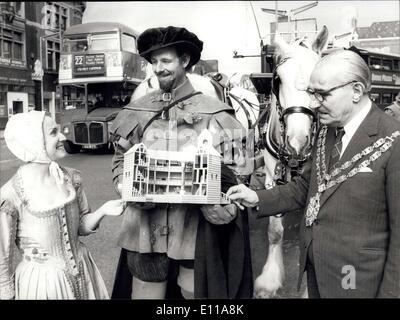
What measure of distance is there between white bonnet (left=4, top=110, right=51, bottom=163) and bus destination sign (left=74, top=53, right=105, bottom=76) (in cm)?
81

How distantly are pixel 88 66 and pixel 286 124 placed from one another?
1153 mm

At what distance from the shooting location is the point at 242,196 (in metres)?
1.55

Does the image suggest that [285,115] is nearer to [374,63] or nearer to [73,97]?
[374,63]

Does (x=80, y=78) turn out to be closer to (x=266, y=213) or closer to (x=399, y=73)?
(x=266, y=213)

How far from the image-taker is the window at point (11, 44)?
205 centimetres

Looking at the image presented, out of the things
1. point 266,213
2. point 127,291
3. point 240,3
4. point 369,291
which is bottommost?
point 127,291

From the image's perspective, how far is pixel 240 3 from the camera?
2025mm

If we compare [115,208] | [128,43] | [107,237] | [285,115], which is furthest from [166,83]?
[107,237]

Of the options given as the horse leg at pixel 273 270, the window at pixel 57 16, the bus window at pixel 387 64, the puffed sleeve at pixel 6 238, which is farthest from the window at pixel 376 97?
the puffed sleeve at pixel 6 238

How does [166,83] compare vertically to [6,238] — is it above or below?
above

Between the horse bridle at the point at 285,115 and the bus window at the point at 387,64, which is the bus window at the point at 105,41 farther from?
the bus window at the point at 387,64

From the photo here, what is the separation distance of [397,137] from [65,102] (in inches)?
64.8

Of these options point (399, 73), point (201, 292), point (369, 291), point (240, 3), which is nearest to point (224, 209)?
point (201, 292)

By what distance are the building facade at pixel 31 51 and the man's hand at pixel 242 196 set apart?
3.47ft
